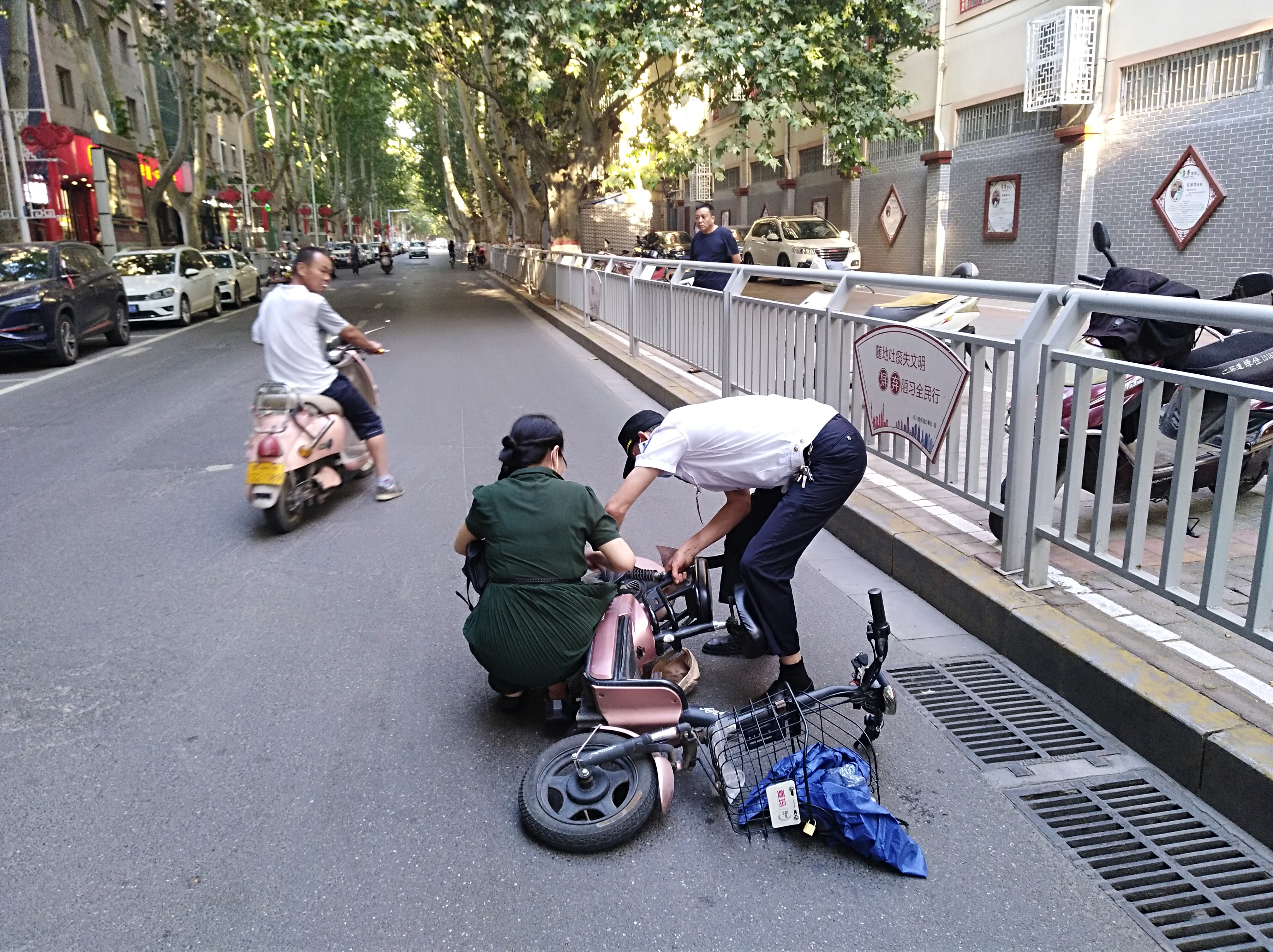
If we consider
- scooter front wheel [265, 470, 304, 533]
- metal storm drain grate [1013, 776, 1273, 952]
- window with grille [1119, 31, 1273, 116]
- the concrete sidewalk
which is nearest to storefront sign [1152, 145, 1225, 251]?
window with grille [1119, 31, 1273, 116]

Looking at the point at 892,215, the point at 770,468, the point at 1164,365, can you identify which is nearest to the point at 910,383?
the point at 1164,365

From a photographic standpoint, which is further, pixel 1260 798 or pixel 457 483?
pixel 457 483

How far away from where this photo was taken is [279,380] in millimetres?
6426

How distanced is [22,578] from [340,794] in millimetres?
3028

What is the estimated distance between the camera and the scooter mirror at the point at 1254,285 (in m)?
4.50

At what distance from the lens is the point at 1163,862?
2.81m

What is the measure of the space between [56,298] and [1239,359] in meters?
13.9

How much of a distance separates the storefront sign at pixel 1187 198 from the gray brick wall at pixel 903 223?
7.88 metres

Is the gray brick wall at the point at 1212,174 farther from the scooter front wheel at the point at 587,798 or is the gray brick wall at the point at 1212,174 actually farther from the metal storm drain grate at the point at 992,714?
the scooter front wheel at the point at 587,798

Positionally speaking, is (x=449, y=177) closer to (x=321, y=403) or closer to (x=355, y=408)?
(x=355, y=408)

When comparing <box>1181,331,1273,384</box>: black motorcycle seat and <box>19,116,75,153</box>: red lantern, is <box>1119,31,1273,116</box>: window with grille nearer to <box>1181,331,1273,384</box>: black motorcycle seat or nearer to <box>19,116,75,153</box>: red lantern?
<box>1181,331,1273,384</box>: black motorcycle seat

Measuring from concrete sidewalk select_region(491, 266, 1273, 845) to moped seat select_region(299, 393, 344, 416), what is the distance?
325 centimetres

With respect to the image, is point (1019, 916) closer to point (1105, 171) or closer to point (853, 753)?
point (853, 753)

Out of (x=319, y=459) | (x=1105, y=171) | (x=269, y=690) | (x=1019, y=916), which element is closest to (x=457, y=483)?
(x=319, y=459)
